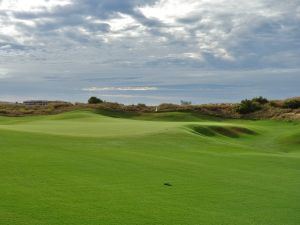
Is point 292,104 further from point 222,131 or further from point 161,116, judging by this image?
point 222,131

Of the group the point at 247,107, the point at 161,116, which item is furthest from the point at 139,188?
the point at 247,107

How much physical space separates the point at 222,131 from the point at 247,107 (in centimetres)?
2583

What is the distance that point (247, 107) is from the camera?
6725cm

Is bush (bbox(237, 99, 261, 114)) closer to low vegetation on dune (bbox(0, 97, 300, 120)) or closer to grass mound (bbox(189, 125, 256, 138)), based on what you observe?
low vegetation on dune (bbox(0, 97, 300, 120))

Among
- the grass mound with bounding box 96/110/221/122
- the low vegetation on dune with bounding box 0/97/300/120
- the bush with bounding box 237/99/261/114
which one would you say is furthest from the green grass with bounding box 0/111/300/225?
the bush with bounding box 237/99/261/114

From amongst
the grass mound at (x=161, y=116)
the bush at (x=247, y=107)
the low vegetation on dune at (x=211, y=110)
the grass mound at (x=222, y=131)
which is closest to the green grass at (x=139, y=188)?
the grass mound at (x=222, y=131)

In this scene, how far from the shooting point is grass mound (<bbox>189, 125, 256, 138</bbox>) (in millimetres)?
39844

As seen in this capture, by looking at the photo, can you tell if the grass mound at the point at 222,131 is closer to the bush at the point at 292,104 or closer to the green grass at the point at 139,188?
the green grass at the point at 139,188

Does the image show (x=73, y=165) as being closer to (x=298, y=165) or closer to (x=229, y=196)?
(x=229, y=196)

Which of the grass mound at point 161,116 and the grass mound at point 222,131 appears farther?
the grass mound at point 161,116

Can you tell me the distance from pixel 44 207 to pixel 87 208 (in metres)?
0.87

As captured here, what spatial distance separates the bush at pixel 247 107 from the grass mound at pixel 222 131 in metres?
21.3

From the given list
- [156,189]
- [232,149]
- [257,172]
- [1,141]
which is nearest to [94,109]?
[232,149]

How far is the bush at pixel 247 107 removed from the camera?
66.9m
